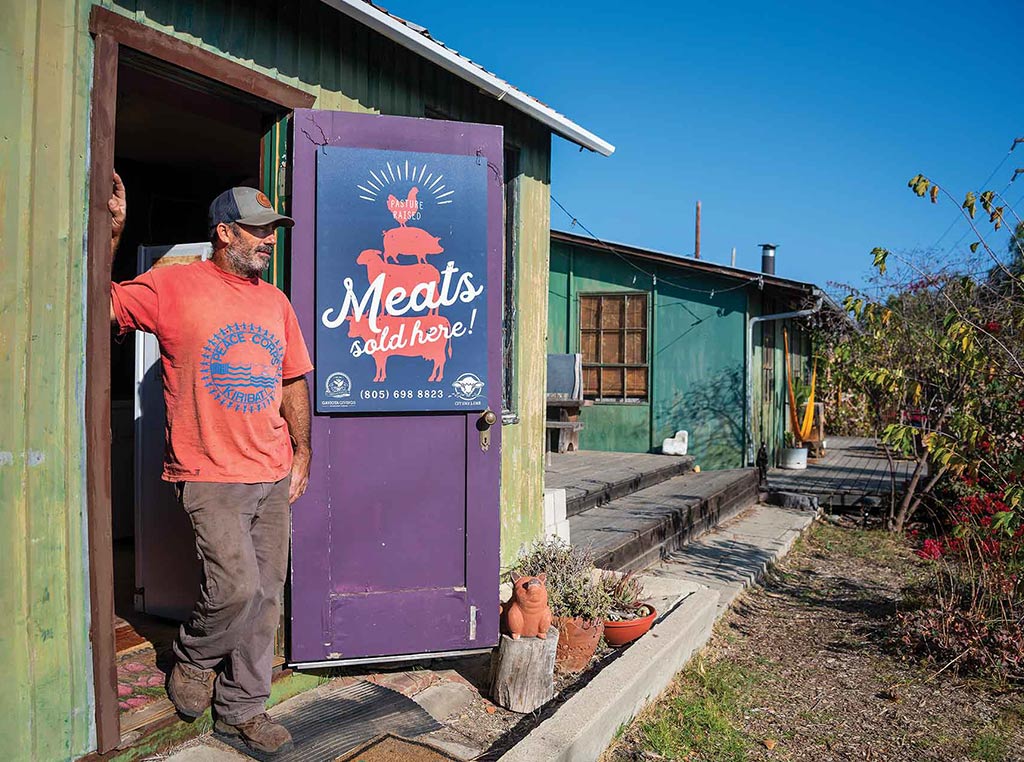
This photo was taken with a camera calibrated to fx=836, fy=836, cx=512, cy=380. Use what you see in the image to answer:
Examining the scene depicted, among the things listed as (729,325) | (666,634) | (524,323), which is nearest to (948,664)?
(666,634)

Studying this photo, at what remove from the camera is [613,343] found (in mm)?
12906

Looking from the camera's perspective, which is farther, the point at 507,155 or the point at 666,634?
the point at 507,155

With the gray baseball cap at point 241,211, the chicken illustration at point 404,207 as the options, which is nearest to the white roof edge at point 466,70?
the chicken illustration at point 404,207

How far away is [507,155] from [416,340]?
231 cm

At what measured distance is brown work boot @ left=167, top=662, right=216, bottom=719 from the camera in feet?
10.5

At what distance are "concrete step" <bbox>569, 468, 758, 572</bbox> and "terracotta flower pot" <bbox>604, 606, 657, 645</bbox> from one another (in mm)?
1044

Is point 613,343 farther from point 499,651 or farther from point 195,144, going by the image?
point 499,651

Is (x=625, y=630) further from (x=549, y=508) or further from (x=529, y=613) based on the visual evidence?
Answer: (x=549, y=508)

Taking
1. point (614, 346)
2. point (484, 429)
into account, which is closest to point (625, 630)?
point (484, 429)

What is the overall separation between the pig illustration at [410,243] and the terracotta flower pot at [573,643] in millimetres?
2070

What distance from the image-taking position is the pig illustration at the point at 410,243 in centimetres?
396

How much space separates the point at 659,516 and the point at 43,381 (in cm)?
604

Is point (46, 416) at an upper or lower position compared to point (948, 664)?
upper

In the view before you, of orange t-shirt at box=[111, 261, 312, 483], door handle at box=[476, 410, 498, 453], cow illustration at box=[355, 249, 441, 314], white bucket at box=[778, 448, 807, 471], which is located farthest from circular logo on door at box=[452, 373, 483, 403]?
white bucket at box=[778, 448, 807, 471]
